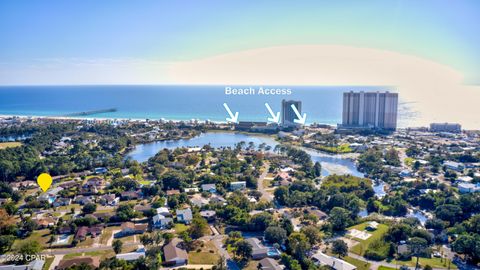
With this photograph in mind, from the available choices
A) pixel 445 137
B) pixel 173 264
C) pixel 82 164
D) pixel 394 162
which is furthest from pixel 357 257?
pixel 445 137

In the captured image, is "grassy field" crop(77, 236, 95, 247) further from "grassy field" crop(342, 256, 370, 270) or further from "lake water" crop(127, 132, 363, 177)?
"lake water" crop(127, 132, 363, 177)

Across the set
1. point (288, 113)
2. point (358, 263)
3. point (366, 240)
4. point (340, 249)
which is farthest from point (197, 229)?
point (288, 113)

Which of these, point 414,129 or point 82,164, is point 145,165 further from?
point 414,129

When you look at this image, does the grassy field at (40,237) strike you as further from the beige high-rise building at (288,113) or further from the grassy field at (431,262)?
the beige high-rise building at (288,113)

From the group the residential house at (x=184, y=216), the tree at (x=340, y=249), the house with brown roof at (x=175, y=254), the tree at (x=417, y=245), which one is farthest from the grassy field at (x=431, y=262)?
the residential house at (x=184, y=216)

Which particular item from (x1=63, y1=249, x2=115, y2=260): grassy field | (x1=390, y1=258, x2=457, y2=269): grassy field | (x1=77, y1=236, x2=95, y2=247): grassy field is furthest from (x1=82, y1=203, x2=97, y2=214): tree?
(x1=390, y1=258, x2=457, y2=269): grassy field

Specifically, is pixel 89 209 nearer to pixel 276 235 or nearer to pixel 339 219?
pixel 276 235
